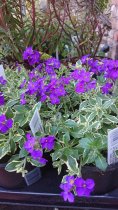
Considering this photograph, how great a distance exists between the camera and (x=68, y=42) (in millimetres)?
1929

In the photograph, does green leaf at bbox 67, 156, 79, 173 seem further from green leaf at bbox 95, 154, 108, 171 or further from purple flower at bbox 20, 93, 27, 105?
purple flower at bbox 20, 93, 27, 105

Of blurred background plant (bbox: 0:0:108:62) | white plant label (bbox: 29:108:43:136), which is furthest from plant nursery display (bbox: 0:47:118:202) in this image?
blurred background plant (bbox: 0:0:108:62)

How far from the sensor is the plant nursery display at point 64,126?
2.40 ft

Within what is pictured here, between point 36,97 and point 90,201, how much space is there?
369mm

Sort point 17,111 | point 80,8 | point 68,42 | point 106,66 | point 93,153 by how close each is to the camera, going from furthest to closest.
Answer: point 68,42, point 80,8, point 106,66, point 17,111, point 93,153

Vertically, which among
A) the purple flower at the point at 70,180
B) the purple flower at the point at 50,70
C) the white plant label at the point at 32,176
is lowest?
the white plant label at the point at 32,176

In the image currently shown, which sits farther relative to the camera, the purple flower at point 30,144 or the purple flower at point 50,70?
the purple flower at point 50,70

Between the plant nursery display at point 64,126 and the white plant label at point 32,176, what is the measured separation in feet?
0.10

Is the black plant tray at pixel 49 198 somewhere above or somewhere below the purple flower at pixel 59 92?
below

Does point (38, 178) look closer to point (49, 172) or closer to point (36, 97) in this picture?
point (49, 172)

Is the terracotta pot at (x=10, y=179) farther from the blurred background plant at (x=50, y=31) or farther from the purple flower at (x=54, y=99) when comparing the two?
the blurred background plant at (x=50, y=31)

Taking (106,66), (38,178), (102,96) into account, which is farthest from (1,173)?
(106,66)

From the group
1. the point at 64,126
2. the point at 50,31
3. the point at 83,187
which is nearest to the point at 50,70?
the point at 64,126

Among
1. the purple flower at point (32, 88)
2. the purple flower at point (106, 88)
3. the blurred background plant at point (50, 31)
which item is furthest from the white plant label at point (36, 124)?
the blurred background plant at point (50, 31)
